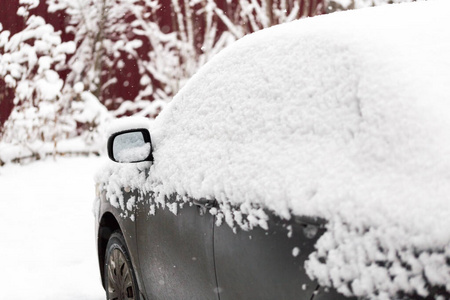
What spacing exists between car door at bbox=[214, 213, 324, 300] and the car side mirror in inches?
31.6

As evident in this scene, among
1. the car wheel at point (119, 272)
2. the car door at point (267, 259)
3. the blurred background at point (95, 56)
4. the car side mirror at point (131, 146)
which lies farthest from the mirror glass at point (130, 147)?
the blurred background at point (95, 56)

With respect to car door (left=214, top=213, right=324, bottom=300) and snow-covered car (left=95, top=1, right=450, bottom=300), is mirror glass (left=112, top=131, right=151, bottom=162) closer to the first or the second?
snow-covered car (left=95, top=1, right=450, bottom=300)

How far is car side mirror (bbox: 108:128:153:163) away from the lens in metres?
2.68

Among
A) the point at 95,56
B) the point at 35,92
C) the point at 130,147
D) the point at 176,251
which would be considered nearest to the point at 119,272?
the point at 130,147

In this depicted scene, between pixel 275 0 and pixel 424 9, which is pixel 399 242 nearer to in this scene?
pixel 424 9

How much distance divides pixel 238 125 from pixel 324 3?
381 inches

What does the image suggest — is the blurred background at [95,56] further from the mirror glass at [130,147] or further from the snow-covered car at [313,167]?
the snow-covered car at [313,167]

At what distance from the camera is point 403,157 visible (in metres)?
1.45

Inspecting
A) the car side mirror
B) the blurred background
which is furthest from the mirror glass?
the blurred background

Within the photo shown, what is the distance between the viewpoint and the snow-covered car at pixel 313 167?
1366 millimetres

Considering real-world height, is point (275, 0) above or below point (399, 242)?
below

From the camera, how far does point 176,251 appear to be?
237 centimetres

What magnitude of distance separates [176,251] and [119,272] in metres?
1.00

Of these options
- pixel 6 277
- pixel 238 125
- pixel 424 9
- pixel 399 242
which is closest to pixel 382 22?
pixel 424 9
